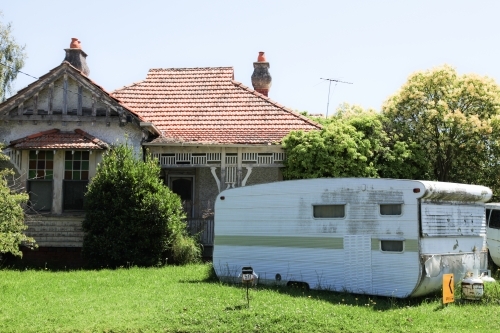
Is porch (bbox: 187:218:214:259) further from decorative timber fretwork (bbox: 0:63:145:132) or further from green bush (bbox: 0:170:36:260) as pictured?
green bush (bbox: 0:170:36:260)

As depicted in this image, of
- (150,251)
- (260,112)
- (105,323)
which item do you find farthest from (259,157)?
(105,323)

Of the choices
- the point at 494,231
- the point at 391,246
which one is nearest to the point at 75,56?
the point at 391,246

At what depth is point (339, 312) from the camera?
36.2ft

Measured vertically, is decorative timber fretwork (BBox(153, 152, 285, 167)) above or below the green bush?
above

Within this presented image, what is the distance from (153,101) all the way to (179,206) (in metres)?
5.73

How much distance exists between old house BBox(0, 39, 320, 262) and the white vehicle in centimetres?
583

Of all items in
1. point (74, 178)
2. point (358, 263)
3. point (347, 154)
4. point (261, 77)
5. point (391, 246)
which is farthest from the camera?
point (261, 77)

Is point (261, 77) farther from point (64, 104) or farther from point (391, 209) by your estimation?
point (391, 209)

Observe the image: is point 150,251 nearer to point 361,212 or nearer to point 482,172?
point 361,212

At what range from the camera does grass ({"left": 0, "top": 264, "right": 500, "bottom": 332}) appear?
10438 millimetres

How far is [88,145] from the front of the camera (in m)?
18.2

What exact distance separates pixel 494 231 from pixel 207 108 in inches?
382

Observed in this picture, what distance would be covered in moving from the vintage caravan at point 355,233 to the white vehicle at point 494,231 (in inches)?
152

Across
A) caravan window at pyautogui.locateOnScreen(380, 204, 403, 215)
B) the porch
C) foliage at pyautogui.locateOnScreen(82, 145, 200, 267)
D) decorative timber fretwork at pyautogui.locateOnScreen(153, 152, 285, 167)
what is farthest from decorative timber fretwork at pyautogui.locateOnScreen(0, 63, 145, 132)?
caravan window at pyautogui.locateOnScreen(380, 204, 403, 215)
